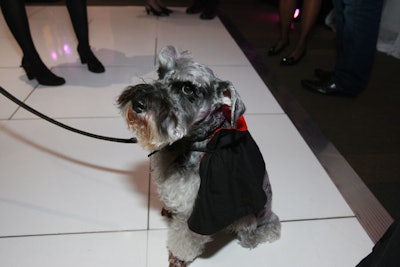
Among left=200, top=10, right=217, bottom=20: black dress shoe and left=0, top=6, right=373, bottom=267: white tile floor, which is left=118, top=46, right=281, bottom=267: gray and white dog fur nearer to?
left=0, top=6, right=373, bottom=267: white tile floor

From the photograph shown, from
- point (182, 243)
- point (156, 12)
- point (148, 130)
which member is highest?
point (148, 130)

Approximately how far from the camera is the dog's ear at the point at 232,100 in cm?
101

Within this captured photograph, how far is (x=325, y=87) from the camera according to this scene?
2648 mm

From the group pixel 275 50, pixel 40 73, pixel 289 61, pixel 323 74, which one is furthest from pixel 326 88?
pixel 40 73

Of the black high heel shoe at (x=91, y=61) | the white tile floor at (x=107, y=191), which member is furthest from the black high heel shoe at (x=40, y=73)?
the black high heel shoe at (x=91, y=61)

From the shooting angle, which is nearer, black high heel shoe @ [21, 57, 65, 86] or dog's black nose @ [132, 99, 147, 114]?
dog's black nose @ [132, 99, 147, 114]

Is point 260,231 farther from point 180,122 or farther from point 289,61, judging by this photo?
point 289,61

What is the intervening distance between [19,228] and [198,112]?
103cm

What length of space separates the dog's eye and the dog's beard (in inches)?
5.3

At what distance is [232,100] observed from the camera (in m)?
1.02

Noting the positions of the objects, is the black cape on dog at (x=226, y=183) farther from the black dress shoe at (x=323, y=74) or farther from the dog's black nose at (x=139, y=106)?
the black dress shoe at (x=323, y=74)

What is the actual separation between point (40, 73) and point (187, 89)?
6.41 ft

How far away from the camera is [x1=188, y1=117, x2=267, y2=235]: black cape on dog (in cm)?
105

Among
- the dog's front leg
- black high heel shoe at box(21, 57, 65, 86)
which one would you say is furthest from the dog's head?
black high heel shoe at box(21, 57, 65, 86)
